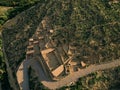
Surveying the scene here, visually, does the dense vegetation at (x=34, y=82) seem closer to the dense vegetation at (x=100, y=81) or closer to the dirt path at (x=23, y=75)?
the dirt path at (x=23, y=75)

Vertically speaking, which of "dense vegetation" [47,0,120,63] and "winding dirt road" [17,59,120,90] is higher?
"dense vegetation" [47,0,120,63]

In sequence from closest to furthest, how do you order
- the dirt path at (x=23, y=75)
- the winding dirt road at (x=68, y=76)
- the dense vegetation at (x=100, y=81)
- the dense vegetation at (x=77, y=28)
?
the dense vegetation at (x=100, y=81)
the winding dirt road at (x=68, y=76)
the dirt path at (x=23, y=75)
the dense vegetation at (x=77, y=28)

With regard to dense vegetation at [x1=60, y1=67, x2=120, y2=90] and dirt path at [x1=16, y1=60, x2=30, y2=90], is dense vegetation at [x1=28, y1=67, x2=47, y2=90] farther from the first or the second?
dense vegetation at [x1=60, y1=67, x2=120, y2=90]

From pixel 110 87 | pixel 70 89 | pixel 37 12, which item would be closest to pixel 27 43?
pixel 37 12

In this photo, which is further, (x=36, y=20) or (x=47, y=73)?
(x=36, y=20)

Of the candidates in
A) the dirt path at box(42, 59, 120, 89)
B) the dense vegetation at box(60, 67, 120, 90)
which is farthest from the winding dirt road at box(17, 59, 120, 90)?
the dense vegetation at box(60, 67, 120, 90)

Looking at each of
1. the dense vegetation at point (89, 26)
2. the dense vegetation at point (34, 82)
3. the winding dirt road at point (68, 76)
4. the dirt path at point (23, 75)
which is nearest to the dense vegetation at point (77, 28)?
the dense vegetation at point (89, 26)

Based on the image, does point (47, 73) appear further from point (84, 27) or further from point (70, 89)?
point (84, 27)

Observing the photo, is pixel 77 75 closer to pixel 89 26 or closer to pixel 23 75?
pixel 23 75
